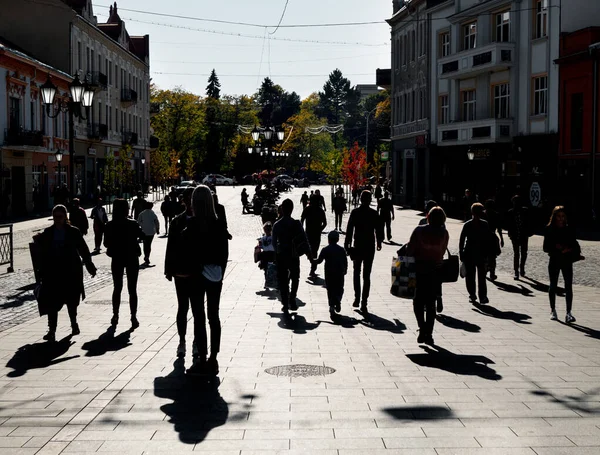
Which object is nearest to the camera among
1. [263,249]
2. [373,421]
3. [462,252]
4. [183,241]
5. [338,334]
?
[373,421]

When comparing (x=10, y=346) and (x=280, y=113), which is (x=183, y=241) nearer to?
(x=10, y=346)

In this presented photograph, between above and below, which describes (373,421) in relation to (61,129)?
below

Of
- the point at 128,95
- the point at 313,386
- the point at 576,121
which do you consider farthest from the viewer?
the point at 128,95

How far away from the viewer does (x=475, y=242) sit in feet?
43.9

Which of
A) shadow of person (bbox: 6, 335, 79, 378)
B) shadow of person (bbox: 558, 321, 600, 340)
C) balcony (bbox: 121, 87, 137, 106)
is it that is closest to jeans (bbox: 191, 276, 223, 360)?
shadow of person (bbox: 6, 335, 79, 378)

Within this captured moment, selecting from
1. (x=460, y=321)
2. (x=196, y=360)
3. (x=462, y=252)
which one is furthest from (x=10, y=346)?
(x=462, y=252)

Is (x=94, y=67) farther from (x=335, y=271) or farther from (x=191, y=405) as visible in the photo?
(x=191, y=405)

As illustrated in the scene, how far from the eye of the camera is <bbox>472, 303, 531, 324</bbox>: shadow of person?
38.8 feet

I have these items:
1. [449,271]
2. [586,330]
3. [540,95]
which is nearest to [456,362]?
[449,271]

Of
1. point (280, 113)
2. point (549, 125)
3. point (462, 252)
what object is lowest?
point (462, 252)

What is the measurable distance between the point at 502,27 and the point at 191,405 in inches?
1388

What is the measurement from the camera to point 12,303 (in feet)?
44.7

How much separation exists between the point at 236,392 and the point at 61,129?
43996mm

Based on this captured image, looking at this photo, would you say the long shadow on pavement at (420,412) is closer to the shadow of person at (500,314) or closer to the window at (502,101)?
the shadow of person at (500,314)
